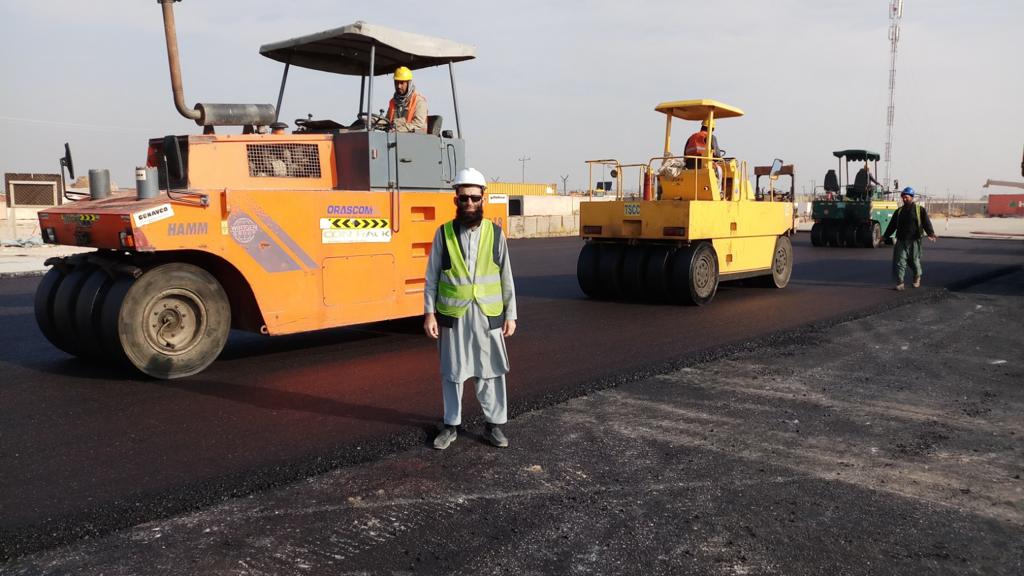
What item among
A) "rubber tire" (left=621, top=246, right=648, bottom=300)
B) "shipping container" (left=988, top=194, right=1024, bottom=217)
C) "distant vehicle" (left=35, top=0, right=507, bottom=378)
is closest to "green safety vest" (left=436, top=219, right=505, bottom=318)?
"distant vehicle" (left=35, top=0, right=507, bottom=378)

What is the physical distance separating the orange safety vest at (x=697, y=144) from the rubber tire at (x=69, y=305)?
7.84m

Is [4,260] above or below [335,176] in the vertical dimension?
below

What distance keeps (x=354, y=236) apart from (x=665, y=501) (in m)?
4.12

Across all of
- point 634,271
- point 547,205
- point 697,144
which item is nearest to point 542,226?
point 547,205

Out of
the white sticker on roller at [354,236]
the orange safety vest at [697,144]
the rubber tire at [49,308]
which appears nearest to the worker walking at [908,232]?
the orange safety vest at [697,144]

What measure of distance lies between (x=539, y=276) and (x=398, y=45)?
7.32 m

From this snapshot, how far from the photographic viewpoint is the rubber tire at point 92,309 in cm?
612

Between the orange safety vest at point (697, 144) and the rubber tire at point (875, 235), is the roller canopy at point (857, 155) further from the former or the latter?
the orange safety vest at point (697, 144)

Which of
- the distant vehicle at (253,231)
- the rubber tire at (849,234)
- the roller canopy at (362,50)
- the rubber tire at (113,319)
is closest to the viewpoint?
the rubber tire at (113,319)

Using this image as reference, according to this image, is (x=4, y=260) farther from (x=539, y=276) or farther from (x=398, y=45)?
(x=398, y=45)

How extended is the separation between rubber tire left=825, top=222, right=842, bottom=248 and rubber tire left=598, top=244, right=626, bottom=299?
14.9 metres

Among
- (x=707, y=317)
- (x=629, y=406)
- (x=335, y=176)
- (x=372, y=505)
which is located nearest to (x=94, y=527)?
(x=372, y=505)

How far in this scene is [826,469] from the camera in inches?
171

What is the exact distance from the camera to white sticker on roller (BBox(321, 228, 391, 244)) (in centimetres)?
686
